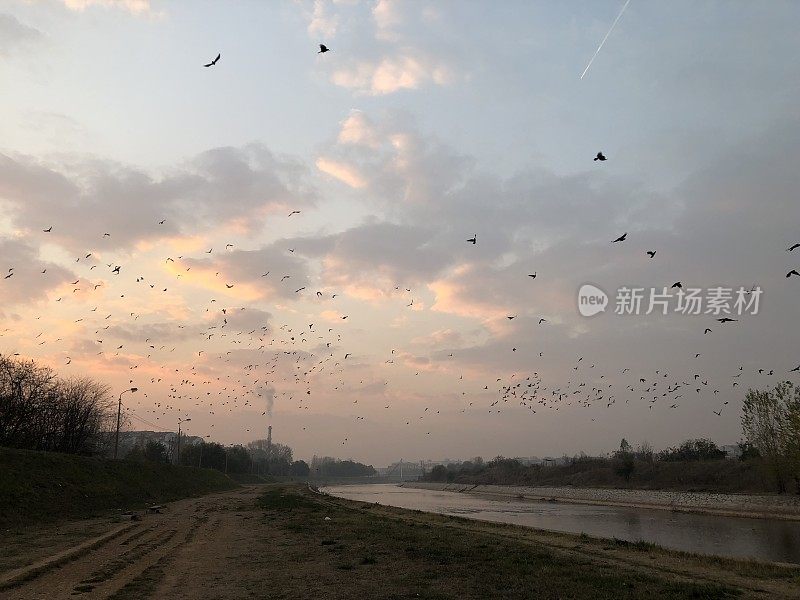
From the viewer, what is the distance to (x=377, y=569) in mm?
16234

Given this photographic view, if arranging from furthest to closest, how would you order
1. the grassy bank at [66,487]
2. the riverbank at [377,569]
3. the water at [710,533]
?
the water at [710,533] < the grassy bank at [66,487] < the riverbank at [377,569]

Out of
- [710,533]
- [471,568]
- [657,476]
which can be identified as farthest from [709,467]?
[471,568]

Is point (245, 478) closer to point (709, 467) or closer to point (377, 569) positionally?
point (709, 467)

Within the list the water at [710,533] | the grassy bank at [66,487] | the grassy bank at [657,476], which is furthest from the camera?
the grassy bank at [657,476]

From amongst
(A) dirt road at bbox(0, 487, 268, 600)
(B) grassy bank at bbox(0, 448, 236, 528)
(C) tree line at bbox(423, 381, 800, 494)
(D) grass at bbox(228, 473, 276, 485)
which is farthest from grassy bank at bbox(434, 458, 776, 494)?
(B) grassy bank at bbox(0, 448, 236, 528)

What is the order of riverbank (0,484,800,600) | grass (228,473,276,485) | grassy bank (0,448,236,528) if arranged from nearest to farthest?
riverbank (0,484,800,600) → grassy bank (0,448,236,528) → grass (228,473,276,485)

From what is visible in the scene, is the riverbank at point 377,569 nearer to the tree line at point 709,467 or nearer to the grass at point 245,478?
the tree line at point 709,467

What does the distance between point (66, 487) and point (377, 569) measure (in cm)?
3093

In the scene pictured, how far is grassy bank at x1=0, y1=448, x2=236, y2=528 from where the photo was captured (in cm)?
2883

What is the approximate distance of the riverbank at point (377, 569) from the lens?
13188 millimetres

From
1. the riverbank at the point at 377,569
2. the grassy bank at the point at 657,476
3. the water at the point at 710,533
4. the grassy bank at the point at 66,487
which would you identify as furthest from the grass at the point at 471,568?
the grassy bank at the point at 657,476

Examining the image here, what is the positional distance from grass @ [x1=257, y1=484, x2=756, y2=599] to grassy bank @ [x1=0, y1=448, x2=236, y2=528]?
15849 mm

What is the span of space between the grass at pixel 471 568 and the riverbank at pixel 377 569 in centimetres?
4

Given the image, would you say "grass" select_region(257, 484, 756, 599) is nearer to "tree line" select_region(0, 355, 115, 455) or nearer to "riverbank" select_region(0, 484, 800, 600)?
"riverbank" select_region(0, 484, 800, 600)
